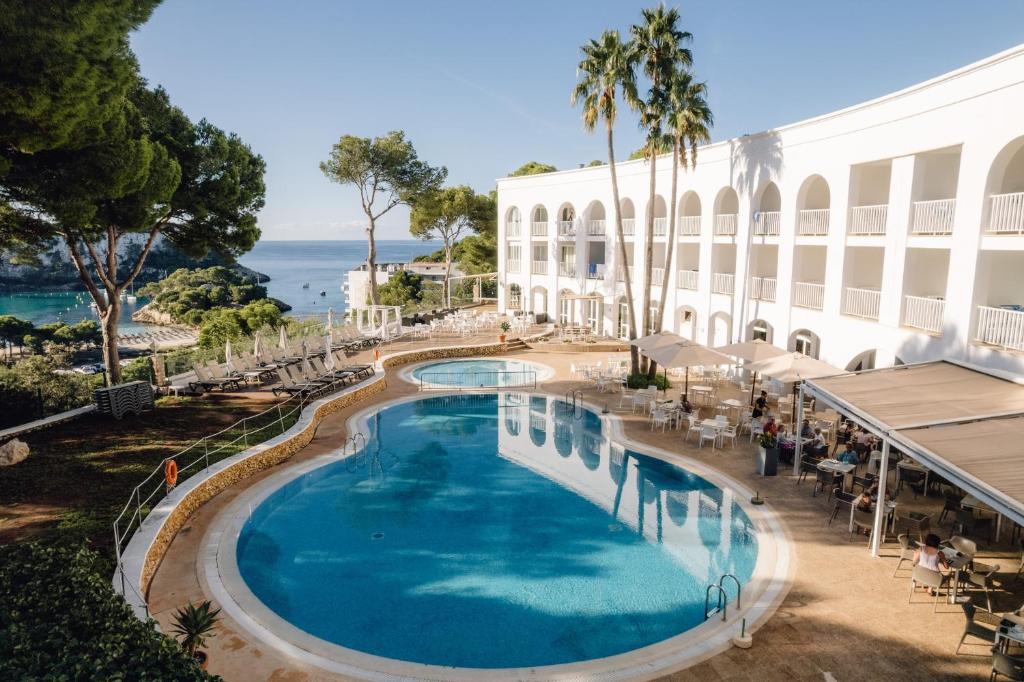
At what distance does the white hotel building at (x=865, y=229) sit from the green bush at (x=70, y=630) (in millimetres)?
15355

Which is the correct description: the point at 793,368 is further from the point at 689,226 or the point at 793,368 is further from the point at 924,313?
the point at 689,226

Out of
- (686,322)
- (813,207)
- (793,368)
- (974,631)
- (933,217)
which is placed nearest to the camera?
(974,631)

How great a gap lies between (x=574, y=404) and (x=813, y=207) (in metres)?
11.2

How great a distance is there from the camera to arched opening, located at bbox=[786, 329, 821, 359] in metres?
20.6

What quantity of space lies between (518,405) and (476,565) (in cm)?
1071

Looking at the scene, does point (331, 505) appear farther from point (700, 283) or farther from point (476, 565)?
point (700, 283)

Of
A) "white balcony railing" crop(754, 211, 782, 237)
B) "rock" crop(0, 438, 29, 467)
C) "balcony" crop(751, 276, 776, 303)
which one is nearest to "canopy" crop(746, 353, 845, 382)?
"balcony" crop(751, 276, 776, 303)

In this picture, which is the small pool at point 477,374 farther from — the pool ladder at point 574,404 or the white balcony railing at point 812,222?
the white balcony railing at point 812,222

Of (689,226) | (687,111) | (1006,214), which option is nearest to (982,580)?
(1006,214)

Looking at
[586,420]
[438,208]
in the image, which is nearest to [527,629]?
[586,420]

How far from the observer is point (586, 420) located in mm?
18953

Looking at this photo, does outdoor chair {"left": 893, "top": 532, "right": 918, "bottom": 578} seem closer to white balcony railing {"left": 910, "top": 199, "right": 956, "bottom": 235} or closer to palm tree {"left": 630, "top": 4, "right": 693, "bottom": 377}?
white balcony railing {"left": 910, "top": 199, "right": 956, "bottom": 235}

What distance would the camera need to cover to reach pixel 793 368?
15219 mm

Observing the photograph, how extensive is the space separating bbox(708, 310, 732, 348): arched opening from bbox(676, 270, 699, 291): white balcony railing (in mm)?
1717
